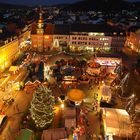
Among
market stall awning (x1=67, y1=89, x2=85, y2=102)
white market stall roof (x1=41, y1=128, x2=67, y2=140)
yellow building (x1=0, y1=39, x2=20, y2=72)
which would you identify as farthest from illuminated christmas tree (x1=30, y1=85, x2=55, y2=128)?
yellow building (x1=0, y1=39, x2=20, y2=72)

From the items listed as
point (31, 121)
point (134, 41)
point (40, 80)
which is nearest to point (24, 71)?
point (40, 80)

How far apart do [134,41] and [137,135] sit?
132 ft

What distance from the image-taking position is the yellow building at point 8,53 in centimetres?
4484

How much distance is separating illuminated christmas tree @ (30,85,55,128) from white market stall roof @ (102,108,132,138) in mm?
5897

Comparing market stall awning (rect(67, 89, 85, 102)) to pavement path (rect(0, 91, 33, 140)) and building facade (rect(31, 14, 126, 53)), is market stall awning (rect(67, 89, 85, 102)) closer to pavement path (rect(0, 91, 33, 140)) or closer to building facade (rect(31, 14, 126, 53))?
pavement path (rect(0, 91, 33, 140))

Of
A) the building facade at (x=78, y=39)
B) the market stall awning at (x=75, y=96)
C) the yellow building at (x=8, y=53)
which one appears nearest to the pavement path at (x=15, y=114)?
the market stall awning at (x=75, y=96)

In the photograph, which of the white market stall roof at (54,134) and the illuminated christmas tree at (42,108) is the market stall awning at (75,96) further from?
the white market stall roof at (54,134)

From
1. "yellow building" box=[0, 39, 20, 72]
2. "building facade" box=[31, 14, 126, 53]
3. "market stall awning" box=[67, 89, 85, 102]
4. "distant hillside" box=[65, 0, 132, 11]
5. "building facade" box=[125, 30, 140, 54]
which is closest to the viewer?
"market stall awning" box=[67, 89, 85, 102]

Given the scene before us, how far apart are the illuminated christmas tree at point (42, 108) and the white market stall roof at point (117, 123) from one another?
232 inches

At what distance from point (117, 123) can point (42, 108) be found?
7818 mm

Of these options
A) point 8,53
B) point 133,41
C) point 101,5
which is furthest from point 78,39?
point 101,5

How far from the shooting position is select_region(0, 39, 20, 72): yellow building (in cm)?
4484

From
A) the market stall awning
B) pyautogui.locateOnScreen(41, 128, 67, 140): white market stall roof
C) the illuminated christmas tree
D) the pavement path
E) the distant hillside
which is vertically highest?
the distant hillside

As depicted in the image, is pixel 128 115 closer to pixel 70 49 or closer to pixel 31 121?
pixel 31 121
